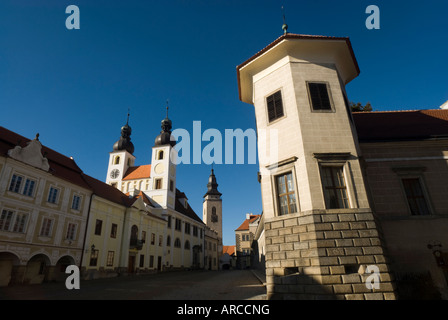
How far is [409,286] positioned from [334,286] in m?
5.05

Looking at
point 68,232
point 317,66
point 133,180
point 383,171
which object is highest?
point 133,180

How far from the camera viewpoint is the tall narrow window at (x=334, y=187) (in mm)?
10322

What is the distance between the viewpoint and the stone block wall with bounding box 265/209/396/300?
28.5 feet

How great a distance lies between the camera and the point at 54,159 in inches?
939

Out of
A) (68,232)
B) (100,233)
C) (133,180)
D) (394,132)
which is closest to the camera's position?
(394,132)

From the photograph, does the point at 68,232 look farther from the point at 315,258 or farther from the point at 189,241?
the point at 189,241

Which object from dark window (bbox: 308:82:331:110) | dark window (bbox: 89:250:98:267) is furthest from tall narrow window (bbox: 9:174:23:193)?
dark window (bbox: 308:82:331:110)

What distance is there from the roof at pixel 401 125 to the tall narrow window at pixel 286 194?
Result: 581cm

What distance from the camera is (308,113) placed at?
38.2 feet

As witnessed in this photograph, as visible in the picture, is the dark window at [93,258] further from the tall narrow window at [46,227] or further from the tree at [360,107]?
the tree at [360,107]

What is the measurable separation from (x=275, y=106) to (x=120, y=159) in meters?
46.8

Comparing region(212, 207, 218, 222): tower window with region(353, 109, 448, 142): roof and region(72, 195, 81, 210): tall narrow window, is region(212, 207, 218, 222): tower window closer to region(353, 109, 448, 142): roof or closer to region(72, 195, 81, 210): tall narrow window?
region(72, 195, 81, 210): tall narrow window

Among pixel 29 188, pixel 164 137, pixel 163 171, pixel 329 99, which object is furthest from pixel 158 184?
pixel 329 99

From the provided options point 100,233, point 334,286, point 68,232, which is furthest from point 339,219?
point 100,233
